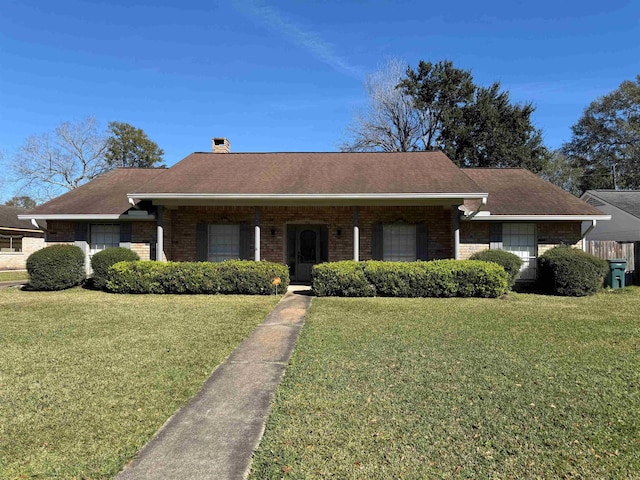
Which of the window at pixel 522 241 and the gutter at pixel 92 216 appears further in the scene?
the window at pixel 522 241

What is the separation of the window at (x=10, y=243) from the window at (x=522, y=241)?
27500 millimetres

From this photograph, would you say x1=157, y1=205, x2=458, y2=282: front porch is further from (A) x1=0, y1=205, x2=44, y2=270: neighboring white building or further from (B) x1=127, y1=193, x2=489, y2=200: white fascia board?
(A) x1=0, y1=205, x2=44, y2=270: neighboring white building

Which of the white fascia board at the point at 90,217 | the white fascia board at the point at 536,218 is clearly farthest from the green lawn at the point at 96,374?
the white fascia board at the point at 536,218

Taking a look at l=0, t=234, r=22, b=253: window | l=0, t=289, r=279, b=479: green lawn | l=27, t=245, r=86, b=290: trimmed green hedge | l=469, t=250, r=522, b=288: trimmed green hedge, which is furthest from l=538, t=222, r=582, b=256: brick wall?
l=0, t=234, r=22, b=253: window

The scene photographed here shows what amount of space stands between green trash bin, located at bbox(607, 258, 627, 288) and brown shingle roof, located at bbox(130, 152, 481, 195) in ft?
16.9

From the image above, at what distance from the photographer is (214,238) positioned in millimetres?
14219

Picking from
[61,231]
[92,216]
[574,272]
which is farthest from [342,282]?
[61,231]

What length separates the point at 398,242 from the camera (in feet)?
45.9

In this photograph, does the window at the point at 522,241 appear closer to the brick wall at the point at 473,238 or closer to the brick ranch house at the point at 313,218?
the brick ranch house at the point at 313,218

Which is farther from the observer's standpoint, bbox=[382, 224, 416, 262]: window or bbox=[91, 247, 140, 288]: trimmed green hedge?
bbox=[382, 224, 416, 262]: window

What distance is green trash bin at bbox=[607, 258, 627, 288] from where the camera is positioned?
1309 cm

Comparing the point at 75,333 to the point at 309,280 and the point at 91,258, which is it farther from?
Result: the point at 309,280

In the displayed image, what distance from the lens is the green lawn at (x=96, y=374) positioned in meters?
3.02

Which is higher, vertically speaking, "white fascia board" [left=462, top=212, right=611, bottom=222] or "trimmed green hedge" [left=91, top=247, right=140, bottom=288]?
"white fascia board" [left=462, top=212, right=611, bottom=222]
